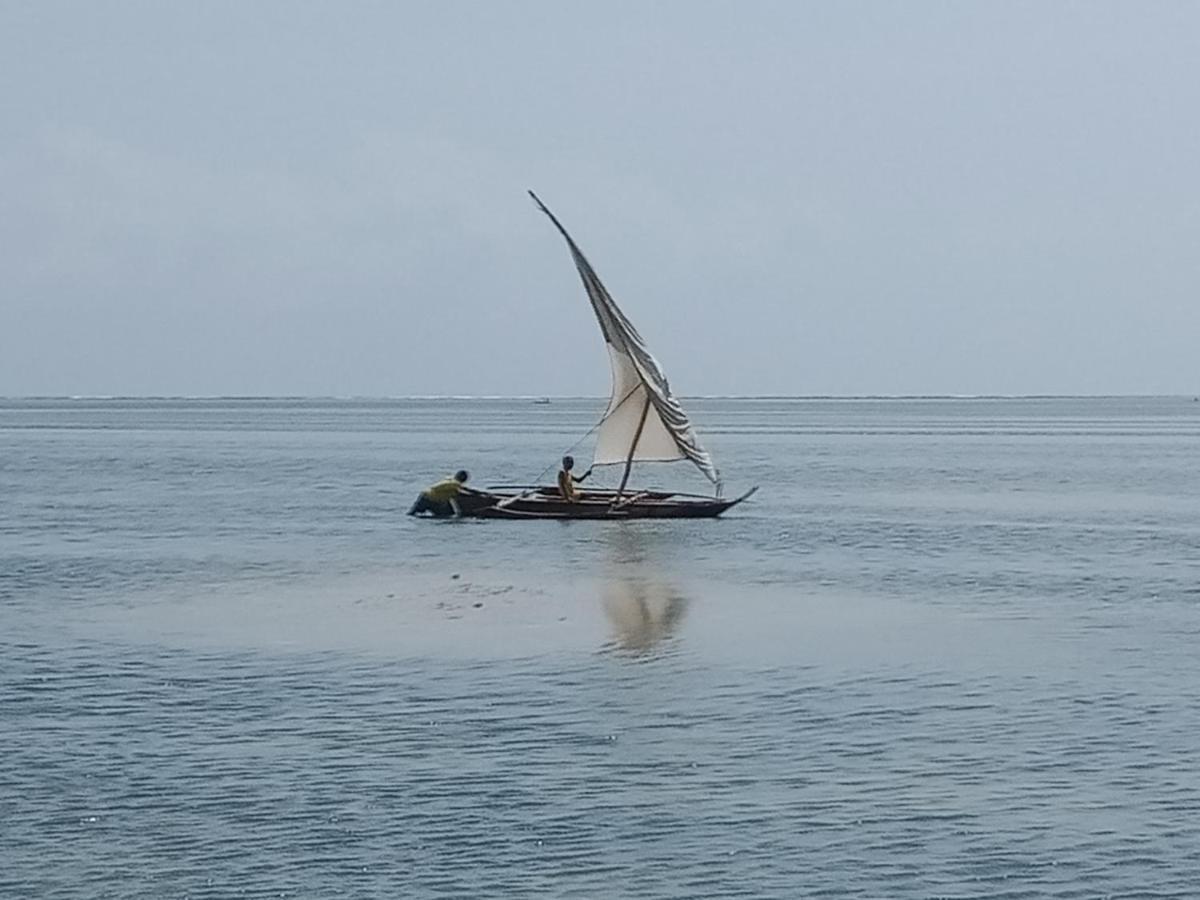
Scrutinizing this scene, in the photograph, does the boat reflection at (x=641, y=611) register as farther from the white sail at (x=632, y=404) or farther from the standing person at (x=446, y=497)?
the standing person at (x=446, y=497)

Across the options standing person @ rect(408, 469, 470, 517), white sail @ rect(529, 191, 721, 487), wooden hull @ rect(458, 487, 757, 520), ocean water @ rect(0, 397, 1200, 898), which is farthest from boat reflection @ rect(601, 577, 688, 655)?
standing person @ rect(408, 469, 470, 517)

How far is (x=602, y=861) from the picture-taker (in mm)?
18406

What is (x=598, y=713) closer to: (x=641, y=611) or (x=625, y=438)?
(x=641, y=611)

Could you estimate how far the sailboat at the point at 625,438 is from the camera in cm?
5569

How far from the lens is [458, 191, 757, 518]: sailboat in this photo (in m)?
55.7

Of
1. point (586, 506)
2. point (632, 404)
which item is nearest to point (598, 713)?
point (586, 506)

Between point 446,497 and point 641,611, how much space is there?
2094 centimetres

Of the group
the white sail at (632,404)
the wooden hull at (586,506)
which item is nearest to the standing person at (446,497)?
the wooden hull at (586,506)

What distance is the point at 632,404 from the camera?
5722 centimetres

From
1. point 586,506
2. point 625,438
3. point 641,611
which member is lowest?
point 641,611

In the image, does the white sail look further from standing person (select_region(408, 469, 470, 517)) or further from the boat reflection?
the boat reflection

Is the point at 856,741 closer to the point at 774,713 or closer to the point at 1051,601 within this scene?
the point at 774,713

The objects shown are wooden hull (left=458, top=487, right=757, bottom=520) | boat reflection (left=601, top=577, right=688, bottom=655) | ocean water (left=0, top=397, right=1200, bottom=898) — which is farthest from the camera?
wooden hull (left=458, top=487, right=757, bottom=520)

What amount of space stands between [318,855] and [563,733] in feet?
19.9
